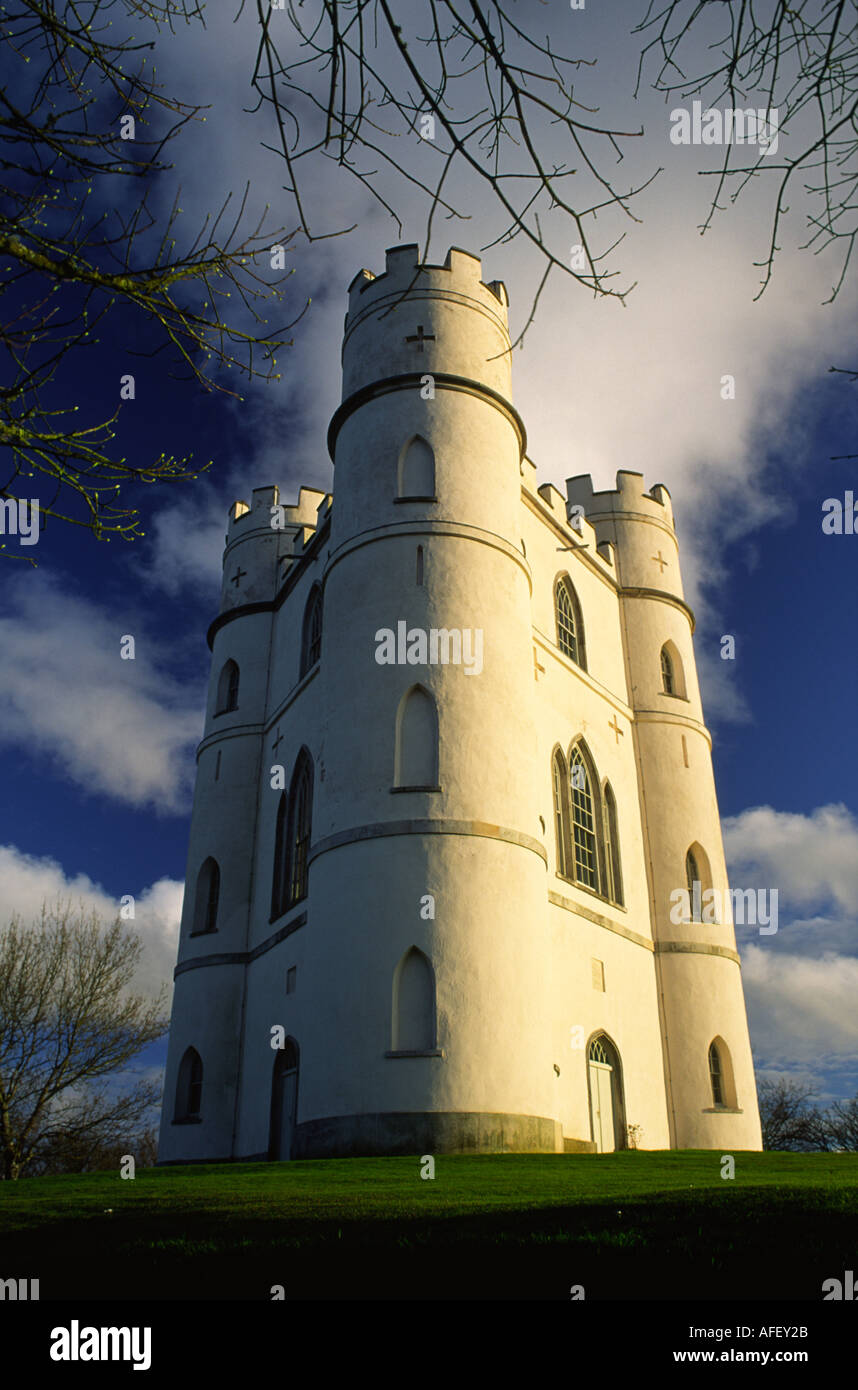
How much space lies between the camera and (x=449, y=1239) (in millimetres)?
6246

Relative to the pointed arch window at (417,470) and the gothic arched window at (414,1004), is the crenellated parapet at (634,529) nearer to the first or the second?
the pointed arch window at (417,470)

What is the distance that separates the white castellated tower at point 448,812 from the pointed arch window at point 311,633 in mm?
89

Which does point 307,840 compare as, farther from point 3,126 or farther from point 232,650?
point 3,126

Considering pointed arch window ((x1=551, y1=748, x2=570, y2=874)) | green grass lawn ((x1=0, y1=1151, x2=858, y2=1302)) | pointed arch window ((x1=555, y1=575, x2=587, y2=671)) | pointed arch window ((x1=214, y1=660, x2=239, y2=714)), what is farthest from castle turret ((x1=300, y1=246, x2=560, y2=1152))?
pointed arch window ((x1=214, y1=660, x2=239, y2=714))

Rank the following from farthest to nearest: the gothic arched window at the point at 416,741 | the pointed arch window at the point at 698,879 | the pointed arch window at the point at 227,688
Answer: the pointed arch window at the point at 227,688 → the pointed arch window at the point at 698,879 → the gothic arched window at the point at 416,741

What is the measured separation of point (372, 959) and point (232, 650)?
13590mm

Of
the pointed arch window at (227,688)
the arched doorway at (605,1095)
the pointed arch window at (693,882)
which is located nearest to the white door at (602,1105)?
the arched doorway at (605,1095)

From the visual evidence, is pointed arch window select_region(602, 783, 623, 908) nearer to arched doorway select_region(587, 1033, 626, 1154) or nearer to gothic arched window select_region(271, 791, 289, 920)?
arched doorway select_region(587, 1033, 626, 1154)

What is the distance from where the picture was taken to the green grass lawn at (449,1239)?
17.4 feet

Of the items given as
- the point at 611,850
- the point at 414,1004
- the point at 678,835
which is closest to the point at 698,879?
the point at 678,835

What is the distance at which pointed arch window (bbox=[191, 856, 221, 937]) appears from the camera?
80.8 ft

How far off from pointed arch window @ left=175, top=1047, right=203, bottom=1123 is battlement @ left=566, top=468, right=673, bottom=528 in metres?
16.4

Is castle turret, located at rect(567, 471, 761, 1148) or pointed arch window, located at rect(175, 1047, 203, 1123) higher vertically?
castle turret, located at rect(567, 471, 761, 1148)
